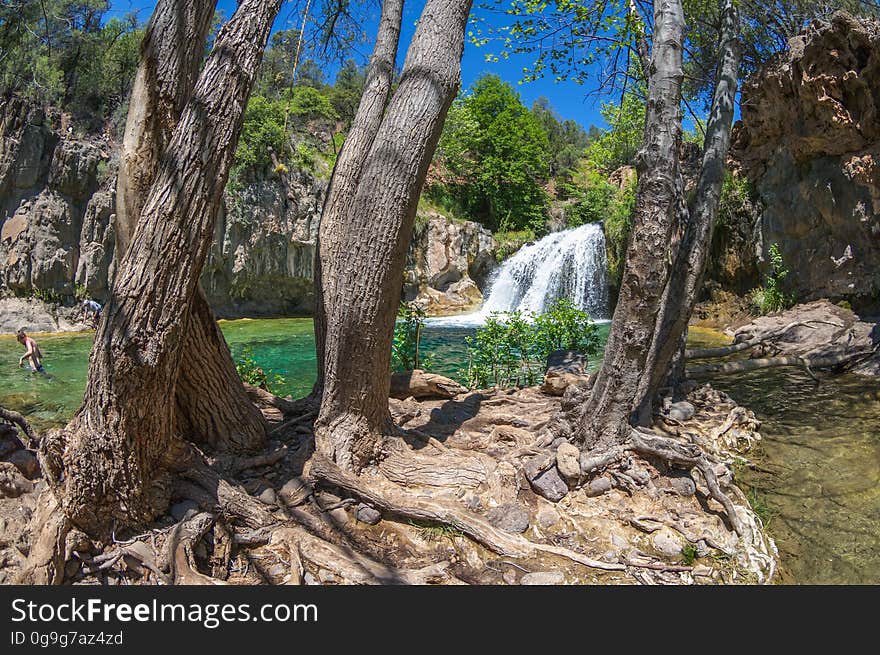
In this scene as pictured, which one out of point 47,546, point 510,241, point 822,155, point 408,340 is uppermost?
point 822,155

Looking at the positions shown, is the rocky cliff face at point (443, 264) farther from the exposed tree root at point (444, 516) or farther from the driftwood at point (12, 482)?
the driftwood at point (12, 482)

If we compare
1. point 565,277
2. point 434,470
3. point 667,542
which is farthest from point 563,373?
point 565,277

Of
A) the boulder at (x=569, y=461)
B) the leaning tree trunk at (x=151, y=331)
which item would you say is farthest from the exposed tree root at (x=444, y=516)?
the leaning tree trunk at (x=151, y=331)

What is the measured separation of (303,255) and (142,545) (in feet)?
62.1

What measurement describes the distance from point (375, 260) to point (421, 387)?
2.47m

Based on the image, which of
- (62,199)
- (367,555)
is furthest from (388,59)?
(62,199)

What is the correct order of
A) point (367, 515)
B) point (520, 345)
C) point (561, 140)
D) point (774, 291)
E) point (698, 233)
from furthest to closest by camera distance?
point (561, 140) → point (774, 291) → point (520, 345) → point (698, 233) → point (367, 515)

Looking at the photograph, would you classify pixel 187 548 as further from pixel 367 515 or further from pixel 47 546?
pixel 367 515

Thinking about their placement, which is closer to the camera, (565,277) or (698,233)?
(698,233)

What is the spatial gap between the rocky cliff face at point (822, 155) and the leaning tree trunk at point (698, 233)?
26.3ft

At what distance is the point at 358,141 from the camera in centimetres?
478

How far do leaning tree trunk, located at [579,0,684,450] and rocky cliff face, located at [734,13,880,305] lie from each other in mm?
9740

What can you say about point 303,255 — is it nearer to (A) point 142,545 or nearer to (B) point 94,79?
(B) point 94,79

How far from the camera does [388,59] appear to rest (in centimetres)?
515
